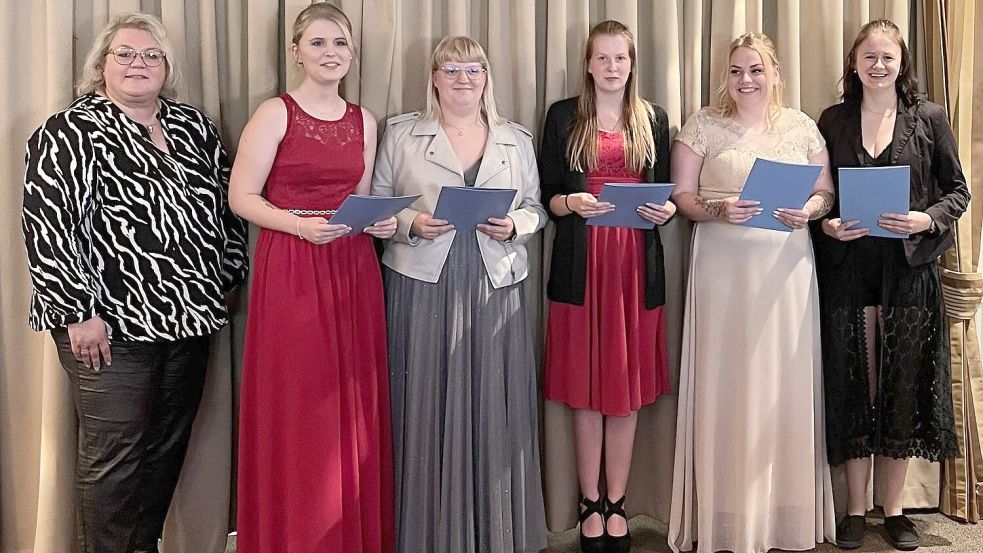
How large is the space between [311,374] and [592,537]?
118 cm

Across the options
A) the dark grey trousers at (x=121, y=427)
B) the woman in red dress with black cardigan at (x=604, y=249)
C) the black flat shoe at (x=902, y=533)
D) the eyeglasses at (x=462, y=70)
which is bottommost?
the black flat shoe at (x=902, y=533)

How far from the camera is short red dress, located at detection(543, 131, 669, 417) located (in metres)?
2.94

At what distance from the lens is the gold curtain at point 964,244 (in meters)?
3.26

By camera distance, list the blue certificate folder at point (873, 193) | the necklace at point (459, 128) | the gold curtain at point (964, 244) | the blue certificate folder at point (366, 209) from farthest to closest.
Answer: the gold curtain at point (964, 244)
the necklace at point (459, 128)
the blue certificate folder at point (873, 193)
the blue certificate folder at point (366, 209)

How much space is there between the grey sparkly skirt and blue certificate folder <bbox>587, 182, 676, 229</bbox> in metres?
0.41

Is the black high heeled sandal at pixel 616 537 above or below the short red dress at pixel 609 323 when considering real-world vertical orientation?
below

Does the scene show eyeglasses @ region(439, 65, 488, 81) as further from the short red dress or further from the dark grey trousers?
the dark grey trousers

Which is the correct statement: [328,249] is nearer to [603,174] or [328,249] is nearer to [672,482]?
[603,174]

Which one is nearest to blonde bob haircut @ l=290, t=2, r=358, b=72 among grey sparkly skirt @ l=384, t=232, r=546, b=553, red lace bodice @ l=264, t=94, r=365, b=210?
red lace bodice @ l=264, t=94, r=365, b=210

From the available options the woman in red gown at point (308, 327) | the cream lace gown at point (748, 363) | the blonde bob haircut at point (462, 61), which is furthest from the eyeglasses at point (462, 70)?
the cream lace gown at point (748, 363)

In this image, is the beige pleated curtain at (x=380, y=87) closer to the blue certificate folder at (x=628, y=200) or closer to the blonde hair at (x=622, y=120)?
the blonde hair at (x=622, y=120)

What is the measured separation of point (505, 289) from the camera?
283 centimetres

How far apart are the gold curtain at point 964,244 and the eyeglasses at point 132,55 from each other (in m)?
2.74

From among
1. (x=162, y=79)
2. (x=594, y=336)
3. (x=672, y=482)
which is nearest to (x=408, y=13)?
(x=162, y=79)
